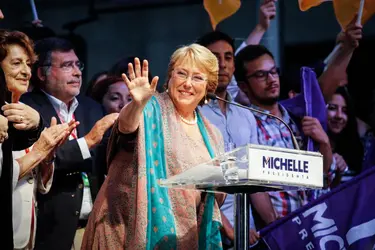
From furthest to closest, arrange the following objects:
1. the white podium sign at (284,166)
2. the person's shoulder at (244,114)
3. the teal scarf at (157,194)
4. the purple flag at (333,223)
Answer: the person's shoulder at (244,114)
the purple flag at (333,223)
the teal scarf at (157,194)
the white podium sign at (284,166)

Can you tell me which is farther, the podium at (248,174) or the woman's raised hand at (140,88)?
the woman's raised hand at (140,88)

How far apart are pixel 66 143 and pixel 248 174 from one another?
144 centimetres

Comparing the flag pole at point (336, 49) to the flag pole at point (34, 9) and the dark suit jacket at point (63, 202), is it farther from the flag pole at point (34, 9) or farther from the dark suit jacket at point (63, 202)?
the dark suit jacket at point (63, 202)

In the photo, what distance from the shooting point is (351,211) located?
505cm

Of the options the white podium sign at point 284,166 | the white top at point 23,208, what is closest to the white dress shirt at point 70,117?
the white top at point 23,208

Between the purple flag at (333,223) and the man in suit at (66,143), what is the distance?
107 centimetres

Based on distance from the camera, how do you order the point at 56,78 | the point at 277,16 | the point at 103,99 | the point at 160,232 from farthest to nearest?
the point at 277,16
the point at 103,99
the point at 56,78
the point at 160,232

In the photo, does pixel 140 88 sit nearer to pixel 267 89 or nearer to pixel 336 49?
pixel 267 89

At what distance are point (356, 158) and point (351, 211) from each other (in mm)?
1045

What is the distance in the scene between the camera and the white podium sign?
11.6 feet

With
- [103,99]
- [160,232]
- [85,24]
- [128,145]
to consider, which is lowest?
[160,232]

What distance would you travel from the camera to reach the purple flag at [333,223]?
4.99m

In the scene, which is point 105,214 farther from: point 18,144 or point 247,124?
point 247,124

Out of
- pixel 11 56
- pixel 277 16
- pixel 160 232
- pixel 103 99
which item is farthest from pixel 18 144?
pixel 277 16
